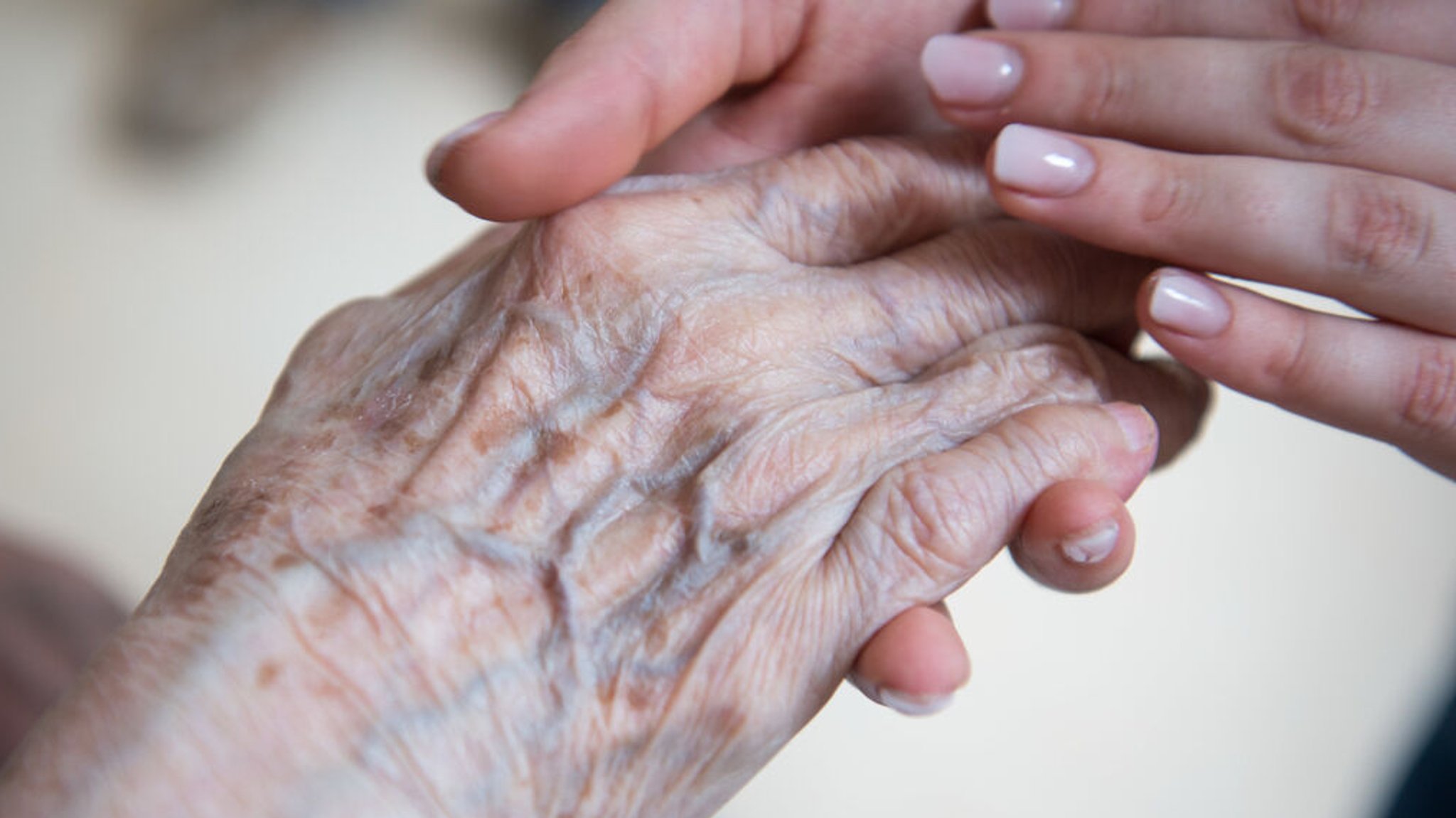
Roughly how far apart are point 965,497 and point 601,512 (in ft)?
0.86

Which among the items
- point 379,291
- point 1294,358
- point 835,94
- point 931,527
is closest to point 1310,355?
point 1294,358

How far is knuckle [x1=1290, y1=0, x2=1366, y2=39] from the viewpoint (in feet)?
3.40

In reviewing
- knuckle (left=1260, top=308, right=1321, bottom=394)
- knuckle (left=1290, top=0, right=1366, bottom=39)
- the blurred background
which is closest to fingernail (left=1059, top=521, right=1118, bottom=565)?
knuckle (left=1260, top=308, right=1321, bottom=394)

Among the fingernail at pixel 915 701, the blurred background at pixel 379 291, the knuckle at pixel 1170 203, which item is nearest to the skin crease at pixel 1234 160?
the knuckle at pixel 1170 203

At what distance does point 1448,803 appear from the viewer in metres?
1.48

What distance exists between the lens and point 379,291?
203 centimetres

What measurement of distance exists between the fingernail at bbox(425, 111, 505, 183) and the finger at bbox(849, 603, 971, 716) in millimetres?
475

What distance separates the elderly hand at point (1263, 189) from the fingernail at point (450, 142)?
0.38 m

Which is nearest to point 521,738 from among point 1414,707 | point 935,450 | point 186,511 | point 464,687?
point 464,687

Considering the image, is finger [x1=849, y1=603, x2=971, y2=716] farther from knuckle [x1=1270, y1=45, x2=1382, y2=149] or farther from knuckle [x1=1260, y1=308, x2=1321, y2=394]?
knuckle [x1=1270, y1=45, x2=1382, y2=149]

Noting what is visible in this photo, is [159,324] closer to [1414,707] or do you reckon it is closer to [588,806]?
[588,806]

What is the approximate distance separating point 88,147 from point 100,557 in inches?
35.5

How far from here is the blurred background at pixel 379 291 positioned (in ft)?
5.11

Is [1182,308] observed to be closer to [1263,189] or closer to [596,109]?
[1263,189]
